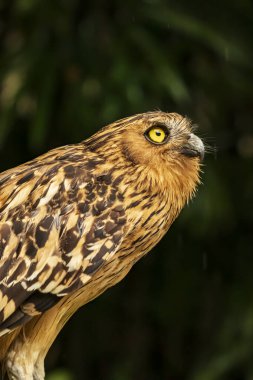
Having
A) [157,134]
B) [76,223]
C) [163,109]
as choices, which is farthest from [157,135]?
[163,109]

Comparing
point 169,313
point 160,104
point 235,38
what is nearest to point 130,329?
point 169,313

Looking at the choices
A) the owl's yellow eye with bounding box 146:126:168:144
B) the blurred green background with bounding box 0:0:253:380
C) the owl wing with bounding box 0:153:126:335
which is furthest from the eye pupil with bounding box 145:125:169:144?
the blurred green background with bounding box 0:0:253:380

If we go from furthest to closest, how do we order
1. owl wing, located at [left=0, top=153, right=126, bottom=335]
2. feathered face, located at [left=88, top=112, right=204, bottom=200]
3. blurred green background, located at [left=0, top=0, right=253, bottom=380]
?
blurred green background, located at [left=0, top=0, right=253, bottom=380], feathered face, located at [left=88, top=112, right=204, bottom=200], owl wing, located at [left=0, top=153, right=126, bottom=335]

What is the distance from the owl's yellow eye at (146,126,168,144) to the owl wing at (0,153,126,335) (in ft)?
0.98

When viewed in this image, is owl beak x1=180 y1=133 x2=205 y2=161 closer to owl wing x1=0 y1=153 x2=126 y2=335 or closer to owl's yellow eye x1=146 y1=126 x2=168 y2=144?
owl's yellow eye x1=146 y1=126 x2=168 y2=144

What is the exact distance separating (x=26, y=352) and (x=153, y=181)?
3.06ft

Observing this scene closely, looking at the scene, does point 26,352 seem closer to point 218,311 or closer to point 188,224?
point 188,224

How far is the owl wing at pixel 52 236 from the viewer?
15.0ft

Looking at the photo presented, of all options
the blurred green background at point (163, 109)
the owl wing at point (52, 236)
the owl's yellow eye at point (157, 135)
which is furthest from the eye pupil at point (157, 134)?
the blurred green background at point (163, 109)

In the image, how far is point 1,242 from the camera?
15.3 ft

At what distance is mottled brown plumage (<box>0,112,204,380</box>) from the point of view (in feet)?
15.1

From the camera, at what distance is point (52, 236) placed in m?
4.64

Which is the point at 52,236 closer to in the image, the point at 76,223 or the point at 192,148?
the point at 76,223

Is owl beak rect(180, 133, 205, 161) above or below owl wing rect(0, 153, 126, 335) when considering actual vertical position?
above
